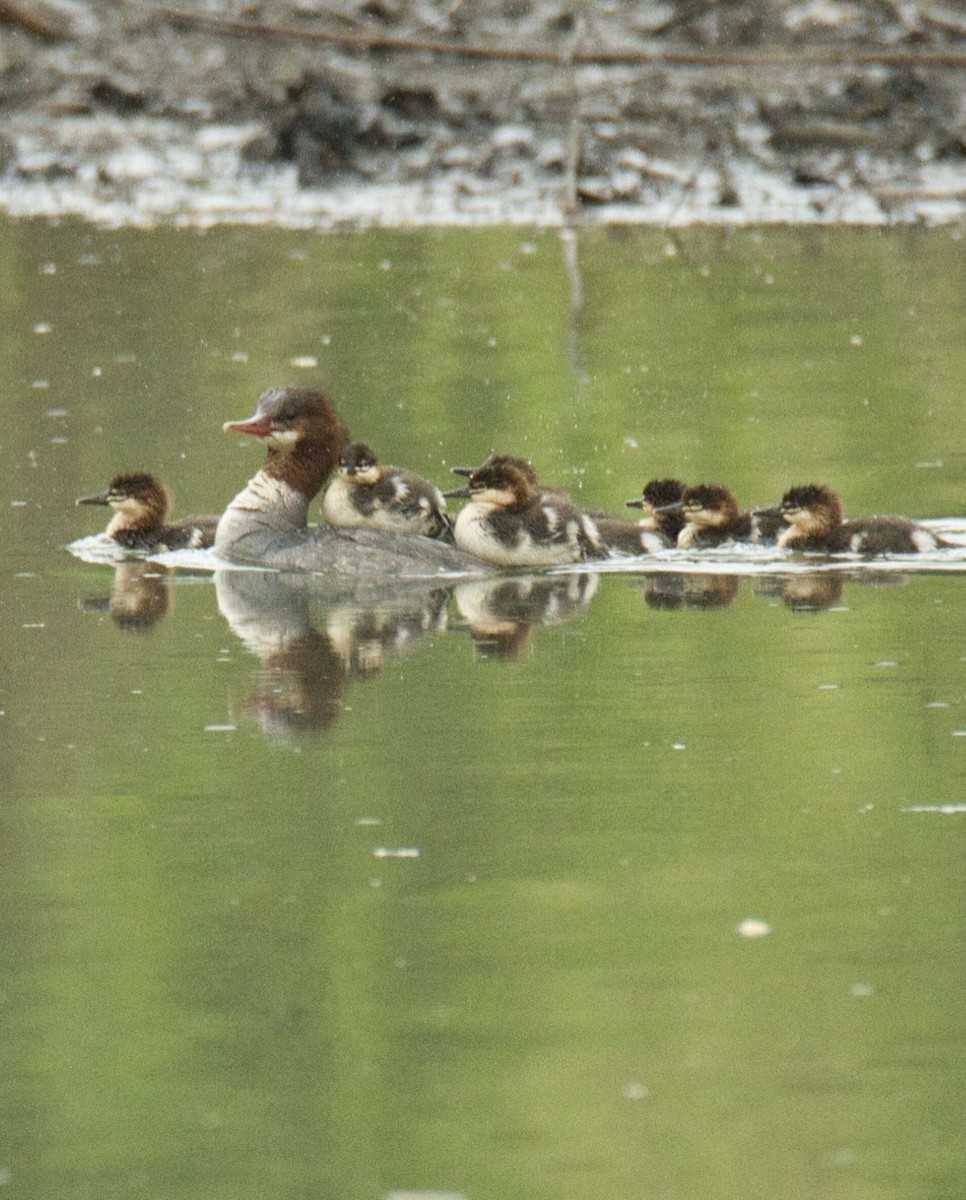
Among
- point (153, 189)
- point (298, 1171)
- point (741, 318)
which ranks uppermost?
point (153, 189)

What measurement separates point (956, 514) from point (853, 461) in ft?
3.70

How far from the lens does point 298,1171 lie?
3498mm

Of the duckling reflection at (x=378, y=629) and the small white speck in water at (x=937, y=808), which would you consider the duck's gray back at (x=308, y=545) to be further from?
the small white speck in water at (x=937, y=808)

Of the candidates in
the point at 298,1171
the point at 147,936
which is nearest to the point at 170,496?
the point at 147,936

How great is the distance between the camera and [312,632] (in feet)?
22.7

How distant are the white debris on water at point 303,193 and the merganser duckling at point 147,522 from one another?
10.1 metres

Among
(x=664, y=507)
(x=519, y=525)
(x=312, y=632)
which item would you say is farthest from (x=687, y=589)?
(x=312, y=632)

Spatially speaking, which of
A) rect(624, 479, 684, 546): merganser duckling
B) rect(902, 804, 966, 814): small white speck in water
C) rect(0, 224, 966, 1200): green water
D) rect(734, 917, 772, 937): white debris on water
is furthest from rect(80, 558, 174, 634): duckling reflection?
rect(734, 917, 772, 937): white debris on water

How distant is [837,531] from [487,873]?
140 inches

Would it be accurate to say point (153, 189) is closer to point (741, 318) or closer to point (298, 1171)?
point (741, 318)

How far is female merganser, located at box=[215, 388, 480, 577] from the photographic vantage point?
26.0ft

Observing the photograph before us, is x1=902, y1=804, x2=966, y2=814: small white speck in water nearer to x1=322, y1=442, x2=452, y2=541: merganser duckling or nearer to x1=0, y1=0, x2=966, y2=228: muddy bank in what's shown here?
x1=322, y1=442, x2=452, y2=541: merganser duckling

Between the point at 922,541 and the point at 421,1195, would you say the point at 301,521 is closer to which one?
the point at 922,541

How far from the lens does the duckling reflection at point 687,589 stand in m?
7.32
